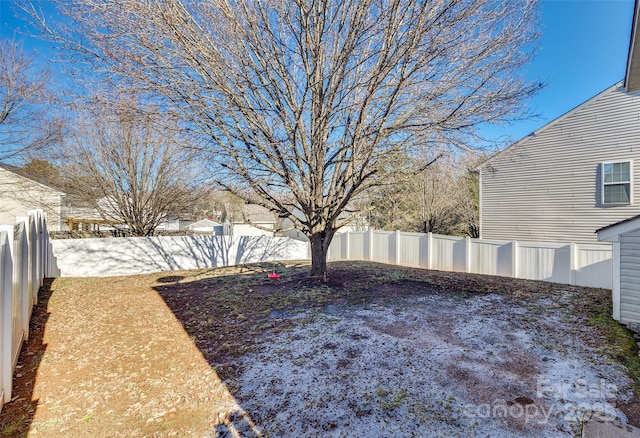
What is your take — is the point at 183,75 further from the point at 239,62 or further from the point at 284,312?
the point at 284,312

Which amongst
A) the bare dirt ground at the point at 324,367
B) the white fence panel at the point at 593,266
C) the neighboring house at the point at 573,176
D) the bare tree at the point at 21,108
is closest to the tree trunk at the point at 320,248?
the bare dirt ground at the point at 324,367

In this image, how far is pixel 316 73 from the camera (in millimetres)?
5824

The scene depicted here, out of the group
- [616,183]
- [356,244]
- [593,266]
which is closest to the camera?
[593,266]

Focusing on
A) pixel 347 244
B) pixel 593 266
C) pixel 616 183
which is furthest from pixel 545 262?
pixel 347 244

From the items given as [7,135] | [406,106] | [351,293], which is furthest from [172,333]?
[7,135]

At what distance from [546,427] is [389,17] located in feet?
17.9

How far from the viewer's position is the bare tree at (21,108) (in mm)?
9375

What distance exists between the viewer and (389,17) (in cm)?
484

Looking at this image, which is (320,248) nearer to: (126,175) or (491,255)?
(491,255)

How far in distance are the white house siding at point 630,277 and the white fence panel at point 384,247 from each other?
803cm

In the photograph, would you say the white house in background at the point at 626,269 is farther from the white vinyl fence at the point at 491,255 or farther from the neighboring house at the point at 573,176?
the white vinyl fence at the point at 491,255

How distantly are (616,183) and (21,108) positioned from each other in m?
18.7

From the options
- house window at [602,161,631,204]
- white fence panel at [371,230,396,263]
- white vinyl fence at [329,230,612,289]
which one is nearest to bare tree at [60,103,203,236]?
white fence panel at [371,230,396,263]

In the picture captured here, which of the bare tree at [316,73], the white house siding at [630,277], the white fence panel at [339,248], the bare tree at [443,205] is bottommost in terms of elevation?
the white fence panel at [339,248]
